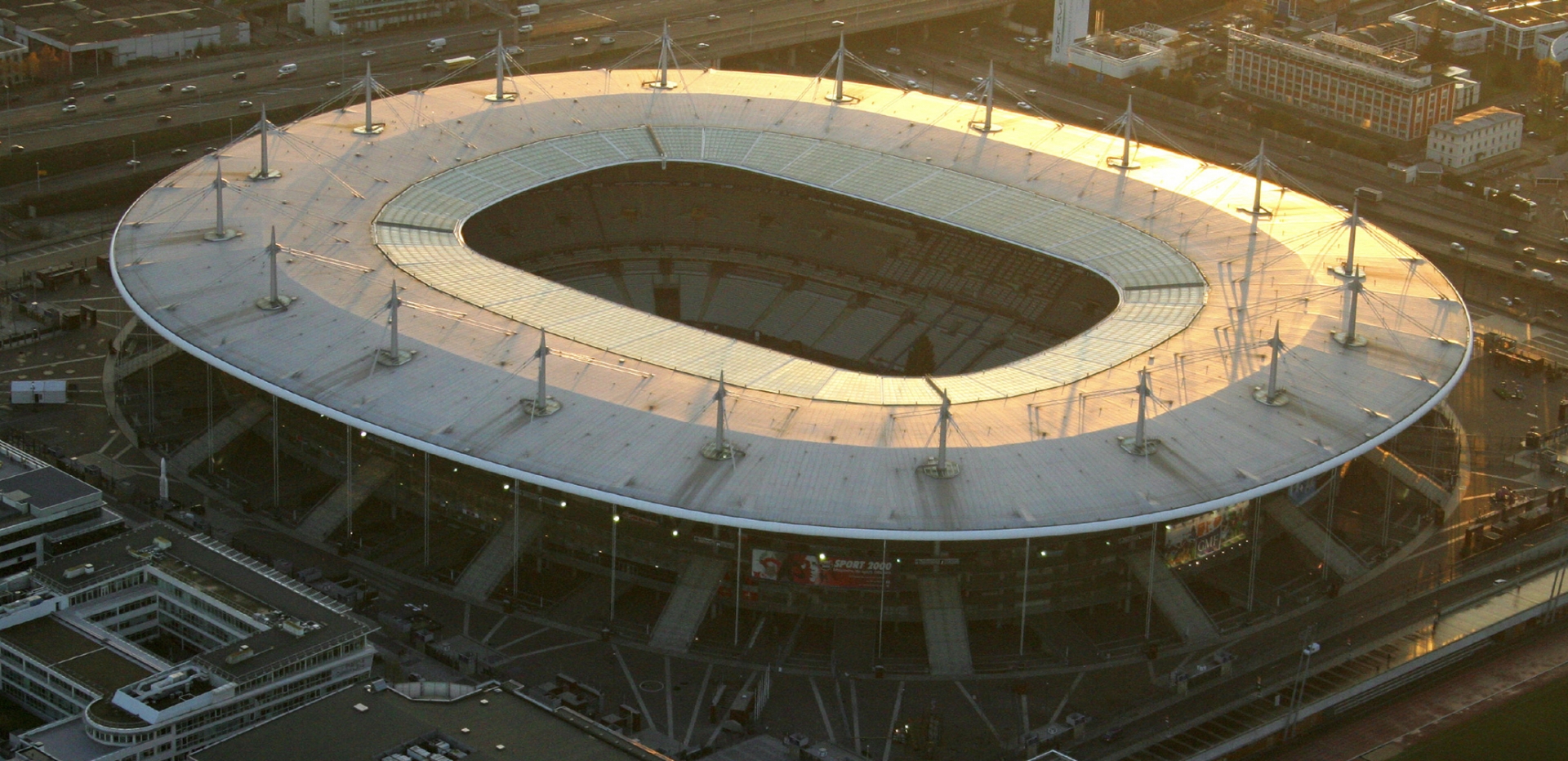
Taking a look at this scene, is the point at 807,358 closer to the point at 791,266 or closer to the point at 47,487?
the point at 791,266

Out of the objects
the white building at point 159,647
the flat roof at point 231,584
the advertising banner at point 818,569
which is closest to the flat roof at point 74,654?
the white building at point 159,647

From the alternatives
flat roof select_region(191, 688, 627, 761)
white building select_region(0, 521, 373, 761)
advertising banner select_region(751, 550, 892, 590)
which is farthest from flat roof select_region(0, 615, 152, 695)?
advertising banner select_region(751, 550, 892, 590)

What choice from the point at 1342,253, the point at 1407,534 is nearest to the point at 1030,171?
the point at 1342,253

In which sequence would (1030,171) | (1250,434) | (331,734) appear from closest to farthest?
(331,734) → (1250,434) → (1030,171)

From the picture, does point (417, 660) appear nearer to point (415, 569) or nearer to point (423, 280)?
point (415, 569)

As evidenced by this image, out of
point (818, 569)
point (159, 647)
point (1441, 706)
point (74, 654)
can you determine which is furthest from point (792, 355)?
point (74, 654)

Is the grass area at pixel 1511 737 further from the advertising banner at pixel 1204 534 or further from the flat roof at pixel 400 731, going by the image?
the flat roof at pixel 400 731

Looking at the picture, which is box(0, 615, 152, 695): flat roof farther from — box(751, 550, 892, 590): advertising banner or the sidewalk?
the sidewalk
